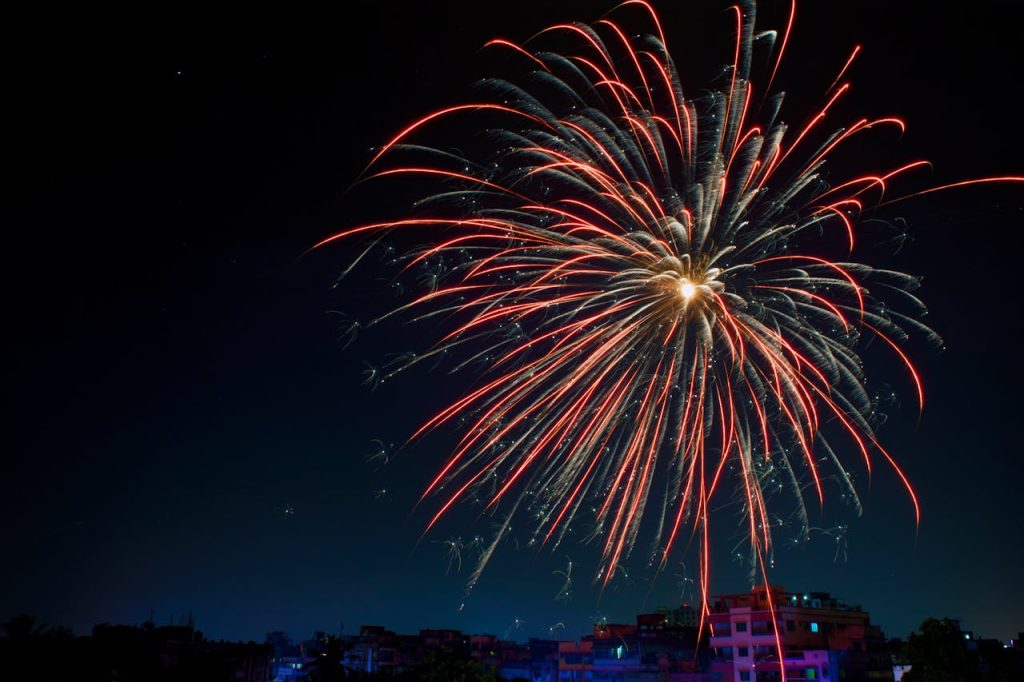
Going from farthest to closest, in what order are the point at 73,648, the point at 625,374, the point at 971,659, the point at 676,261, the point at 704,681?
1. the point at 704,681
2. the point at 971,659
3. the point at 73,648
4. the point at 625,374
5. the point at 676,261

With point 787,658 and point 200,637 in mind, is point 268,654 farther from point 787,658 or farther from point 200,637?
point 787,658

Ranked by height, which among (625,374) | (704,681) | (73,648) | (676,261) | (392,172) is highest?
(392,172)

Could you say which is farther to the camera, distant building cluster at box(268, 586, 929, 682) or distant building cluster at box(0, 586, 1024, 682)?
distant building cluster at box(268, 586, 929, 682)

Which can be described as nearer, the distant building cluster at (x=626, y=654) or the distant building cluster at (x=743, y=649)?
the distant building cluster at (x=626, y=654)

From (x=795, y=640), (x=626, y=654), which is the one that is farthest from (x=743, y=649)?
(x=626, y=654)

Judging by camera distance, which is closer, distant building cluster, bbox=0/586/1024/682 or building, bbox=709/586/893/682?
distant building cluster, bbox=0/586/1024/682

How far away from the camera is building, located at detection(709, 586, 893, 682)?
48.0 meters

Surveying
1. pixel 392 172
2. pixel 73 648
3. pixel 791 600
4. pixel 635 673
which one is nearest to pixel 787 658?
pixel 791 600

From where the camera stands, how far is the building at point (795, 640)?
48.0 m

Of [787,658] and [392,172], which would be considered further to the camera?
[787,658]

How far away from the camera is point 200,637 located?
205 ft

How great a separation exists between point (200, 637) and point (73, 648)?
118 feet

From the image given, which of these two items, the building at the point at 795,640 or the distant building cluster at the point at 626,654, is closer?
the distant building cluster at the point at 626,654

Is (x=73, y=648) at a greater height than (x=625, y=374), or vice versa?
(x=625, y=374)
